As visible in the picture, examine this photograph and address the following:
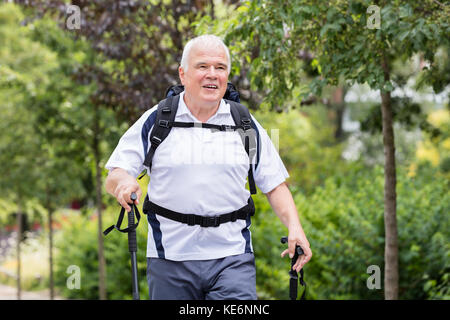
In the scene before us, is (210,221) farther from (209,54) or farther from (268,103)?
(268,103)

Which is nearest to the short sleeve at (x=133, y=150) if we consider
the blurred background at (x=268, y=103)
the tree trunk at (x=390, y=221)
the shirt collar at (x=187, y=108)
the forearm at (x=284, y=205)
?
the shirt collar at (x=187, y=108)

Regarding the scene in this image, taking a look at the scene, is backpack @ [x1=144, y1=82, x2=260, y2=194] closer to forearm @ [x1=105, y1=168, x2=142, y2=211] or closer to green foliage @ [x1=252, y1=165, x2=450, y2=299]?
forearm @ [x1=105, y1=168, x2=142, y2=211]

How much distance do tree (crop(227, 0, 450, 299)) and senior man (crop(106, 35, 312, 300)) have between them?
1944 millimetres

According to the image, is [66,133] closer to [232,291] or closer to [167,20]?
[167,20]

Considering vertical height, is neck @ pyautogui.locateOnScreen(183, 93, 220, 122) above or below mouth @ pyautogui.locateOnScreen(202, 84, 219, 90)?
below

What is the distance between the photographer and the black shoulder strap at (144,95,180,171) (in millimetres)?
3059

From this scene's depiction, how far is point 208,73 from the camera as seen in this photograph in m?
3.10

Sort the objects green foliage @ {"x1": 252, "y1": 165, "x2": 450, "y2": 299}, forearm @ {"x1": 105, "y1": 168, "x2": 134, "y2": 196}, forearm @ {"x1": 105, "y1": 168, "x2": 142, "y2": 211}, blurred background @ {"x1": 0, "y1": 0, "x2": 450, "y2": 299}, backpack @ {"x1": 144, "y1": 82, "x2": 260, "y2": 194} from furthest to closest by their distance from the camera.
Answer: green foliage @ {"x1": 252, "y1": 165, "x2": 450, "y2": 299} → blurred background @ {"x1": 0, "y1": 0, "x2": 450, "y2": 299} → backpack @ {"x1": 144, "y1": 82, "x2": 260, "y2": 194} → forearm @ {"x1": 105, "y1": 168, "x2": 134, "y2": 196} → forearm @ {"x1": 105, "y1": 168, "x2": 142, "y2": 211}

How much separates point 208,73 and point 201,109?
0.19m

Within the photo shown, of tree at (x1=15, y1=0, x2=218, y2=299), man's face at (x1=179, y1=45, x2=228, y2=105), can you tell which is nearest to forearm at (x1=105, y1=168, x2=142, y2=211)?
man's face at (x1=179, y1=45, x2=228, y2=105)

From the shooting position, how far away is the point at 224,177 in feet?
10.0

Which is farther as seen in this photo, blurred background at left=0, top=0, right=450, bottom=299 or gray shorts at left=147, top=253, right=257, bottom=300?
blurred background at left=0, top=0, right=450, bottom=299

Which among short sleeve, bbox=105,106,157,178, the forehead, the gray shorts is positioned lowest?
the gray shorts
